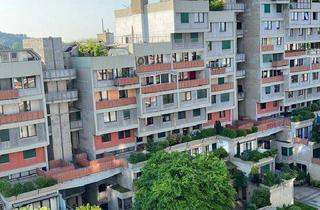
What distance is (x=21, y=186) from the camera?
39.1 metres

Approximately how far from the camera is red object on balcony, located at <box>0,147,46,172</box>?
42219 mm

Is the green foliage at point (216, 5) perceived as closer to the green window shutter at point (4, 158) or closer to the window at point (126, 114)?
the window at point (126, 114)

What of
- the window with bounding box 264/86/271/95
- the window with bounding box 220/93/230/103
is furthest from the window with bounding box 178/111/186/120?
the window with bounding box 264/86/271/95

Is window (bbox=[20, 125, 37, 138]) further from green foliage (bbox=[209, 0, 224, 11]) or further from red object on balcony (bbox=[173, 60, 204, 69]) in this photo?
green foliage (bbox=[209, 0, 224, 11])

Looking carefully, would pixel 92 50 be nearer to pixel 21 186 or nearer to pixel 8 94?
pixel 8 94

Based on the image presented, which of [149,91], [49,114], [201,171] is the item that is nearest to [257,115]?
[149,91]

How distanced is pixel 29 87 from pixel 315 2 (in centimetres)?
4598

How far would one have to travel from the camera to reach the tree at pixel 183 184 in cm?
3697

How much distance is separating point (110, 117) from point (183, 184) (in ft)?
45.8

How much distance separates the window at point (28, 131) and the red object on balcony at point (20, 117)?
3.43 feet

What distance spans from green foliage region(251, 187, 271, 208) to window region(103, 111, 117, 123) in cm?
1723

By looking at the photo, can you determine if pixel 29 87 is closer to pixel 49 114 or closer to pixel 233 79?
pixel 49 114

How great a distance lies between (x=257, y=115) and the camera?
203 ft

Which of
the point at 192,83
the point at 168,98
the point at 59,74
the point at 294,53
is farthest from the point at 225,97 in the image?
the point at 59,74
